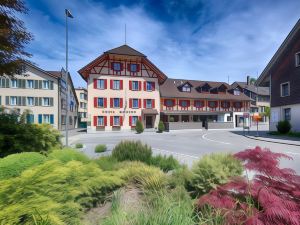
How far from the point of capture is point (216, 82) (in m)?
47.7

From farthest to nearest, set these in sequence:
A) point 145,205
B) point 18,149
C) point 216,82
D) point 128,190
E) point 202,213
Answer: point 216,82, point 18,149, point 128,190, point 145,205, point 202,213

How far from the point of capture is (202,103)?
41.8 metres

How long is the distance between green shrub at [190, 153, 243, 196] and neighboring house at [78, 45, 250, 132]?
3048 cm

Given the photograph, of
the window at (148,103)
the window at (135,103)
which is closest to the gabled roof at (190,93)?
the window at (148,103)

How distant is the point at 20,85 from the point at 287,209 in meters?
39.3

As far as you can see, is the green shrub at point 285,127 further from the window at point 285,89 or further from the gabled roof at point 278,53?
the gabled roof at point 278,53

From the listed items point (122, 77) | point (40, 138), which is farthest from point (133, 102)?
point (40, 138)

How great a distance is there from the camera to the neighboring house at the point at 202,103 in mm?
39125

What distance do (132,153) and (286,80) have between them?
23.4 m

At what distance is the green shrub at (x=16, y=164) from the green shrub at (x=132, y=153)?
11.6 ft

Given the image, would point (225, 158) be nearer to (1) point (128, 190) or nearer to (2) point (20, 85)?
(1) point (128, 190)

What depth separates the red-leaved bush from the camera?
91.6 inches

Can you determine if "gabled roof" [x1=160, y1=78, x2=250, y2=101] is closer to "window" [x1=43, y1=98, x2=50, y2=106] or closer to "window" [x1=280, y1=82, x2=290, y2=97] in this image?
"window" [x1=280, y1=82, x2=290, y2=97]

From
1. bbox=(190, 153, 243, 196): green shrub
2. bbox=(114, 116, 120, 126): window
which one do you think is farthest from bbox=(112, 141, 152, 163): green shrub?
bbox=(114, 116, 120, 126): window
